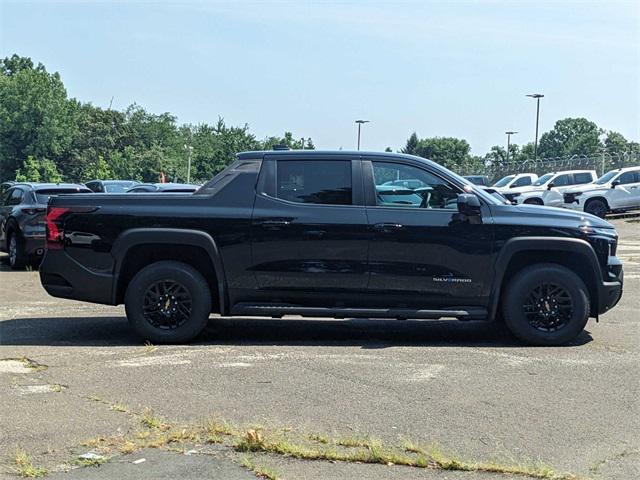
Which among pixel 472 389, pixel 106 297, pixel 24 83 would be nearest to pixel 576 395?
pixel 472 389

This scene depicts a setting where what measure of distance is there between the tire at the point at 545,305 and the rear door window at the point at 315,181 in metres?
1.82

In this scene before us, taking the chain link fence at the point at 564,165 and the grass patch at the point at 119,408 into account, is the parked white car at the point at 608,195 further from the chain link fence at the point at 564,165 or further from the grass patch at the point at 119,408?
the grass patch at the point at 119,408

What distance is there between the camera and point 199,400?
5945 millimetres

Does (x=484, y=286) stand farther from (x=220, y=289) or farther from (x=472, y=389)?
(x=220, y=289)

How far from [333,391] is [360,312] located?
1724 millimetres

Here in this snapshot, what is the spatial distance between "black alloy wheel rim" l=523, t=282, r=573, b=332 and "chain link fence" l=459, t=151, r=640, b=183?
3957 cm

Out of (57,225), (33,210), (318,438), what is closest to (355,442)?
(318,438)

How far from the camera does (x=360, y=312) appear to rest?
787 cm

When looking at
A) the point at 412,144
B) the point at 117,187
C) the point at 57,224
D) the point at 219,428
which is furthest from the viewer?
the point at 412,144

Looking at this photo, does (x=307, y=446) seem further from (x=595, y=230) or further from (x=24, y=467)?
(x=595, y=230)

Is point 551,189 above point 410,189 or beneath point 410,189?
above

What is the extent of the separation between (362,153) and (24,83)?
77.8 metres

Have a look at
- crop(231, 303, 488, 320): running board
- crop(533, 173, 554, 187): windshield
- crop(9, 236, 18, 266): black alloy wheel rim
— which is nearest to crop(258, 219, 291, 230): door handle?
crop(231, 303, 488, 320): running board

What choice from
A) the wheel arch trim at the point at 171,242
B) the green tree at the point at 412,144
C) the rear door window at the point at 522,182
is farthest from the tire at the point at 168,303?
the green tree at the point at 412,144
